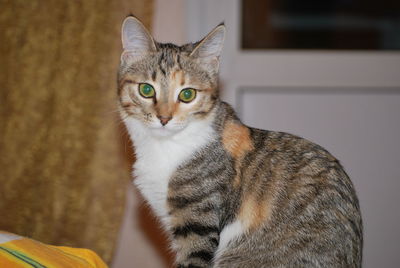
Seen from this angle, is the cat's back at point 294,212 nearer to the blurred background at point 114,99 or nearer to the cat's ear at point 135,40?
the cat's ear at point 135,40

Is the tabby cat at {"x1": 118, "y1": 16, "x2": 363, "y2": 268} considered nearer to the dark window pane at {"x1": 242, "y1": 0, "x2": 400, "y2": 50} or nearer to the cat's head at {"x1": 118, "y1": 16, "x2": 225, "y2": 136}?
the cat's head at {"x1": 118, "y1": 16, "x2": 225, "y2": 136}

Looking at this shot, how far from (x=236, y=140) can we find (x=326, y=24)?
174 centimetres

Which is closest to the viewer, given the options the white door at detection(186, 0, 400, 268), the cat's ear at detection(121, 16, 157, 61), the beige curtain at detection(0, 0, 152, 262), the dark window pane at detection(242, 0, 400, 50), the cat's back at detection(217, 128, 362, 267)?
the cat's back at detection(217, 128, 362, 267)

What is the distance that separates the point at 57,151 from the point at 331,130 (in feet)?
5.61

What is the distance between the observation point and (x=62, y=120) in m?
2.34

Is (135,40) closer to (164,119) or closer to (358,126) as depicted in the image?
(164,119)

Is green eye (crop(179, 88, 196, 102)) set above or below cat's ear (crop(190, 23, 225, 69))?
below

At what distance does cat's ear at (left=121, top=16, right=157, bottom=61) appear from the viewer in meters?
1.66

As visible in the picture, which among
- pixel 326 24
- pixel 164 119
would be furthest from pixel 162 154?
pixel 326 24

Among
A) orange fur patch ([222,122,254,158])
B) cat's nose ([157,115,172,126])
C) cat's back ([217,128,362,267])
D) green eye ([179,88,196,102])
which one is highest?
green eye ([179,88,196,102])

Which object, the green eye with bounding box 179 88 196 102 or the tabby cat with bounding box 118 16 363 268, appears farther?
the green eye with bounding box 179 88 196 102

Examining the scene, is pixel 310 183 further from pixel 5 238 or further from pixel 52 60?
pixel 52 60

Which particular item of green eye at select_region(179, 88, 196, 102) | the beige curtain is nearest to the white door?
the beige curtain

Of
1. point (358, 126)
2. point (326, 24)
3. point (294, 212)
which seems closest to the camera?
point (294, 212)
